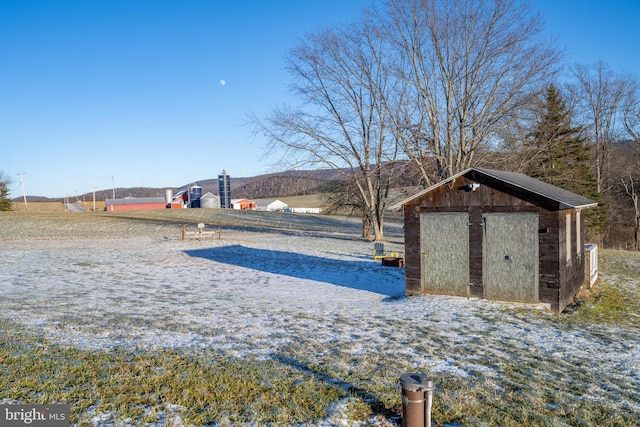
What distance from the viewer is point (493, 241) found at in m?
12.3

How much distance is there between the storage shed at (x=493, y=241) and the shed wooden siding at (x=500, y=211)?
23 mm

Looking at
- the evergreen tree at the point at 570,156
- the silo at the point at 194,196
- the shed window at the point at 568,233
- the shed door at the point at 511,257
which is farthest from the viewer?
the silo at the point at 194,196

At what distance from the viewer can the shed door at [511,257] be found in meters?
11.8

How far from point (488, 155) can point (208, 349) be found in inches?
824

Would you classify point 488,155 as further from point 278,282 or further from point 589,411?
point 589,411

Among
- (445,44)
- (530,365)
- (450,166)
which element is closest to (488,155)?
(450,166)

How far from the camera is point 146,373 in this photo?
645 centimetres

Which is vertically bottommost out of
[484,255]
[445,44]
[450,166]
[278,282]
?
[278,282]

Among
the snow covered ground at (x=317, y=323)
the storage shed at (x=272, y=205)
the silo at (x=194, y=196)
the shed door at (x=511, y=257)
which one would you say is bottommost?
the snow covered ground at (x=317, y=323)

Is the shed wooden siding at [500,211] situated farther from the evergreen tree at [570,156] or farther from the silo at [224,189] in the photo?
the silo at [224,189]

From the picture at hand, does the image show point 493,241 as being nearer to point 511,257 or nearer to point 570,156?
point 511,257

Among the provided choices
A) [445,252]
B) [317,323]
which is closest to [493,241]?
[445,252]

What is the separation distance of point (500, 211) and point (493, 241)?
2.86ft

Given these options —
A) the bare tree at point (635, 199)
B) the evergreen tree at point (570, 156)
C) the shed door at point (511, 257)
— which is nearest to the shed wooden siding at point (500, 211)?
the shed door at point (511, 257)
